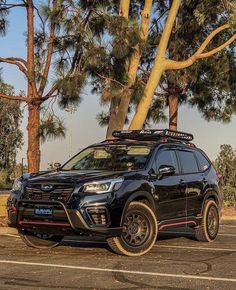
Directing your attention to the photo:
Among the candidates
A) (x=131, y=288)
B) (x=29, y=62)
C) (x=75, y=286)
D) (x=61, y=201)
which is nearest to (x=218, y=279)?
(x=131, y=288)

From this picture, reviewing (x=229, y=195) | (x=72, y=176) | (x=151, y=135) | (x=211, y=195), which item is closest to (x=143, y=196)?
(x=72, y=176)

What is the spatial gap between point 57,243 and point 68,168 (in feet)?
4.20

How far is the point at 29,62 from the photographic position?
13719 mm

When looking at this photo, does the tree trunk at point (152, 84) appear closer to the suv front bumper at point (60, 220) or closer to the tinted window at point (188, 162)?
the tinted window at point (188, 162)

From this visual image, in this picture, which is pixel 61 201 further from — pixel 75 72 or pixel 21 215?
pixel 75 72

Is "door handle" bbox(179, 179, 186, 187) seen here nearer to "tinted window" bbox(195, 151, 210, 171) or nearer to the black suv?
the black suv

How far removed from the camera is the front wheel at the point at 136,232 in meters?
8.95

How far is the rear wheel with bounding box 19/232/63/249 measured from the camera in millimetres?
9938

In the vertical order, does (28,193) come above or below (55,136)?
below

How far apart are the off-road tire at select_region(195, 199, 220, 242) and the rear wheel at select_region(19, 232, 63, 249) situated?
2612 mm

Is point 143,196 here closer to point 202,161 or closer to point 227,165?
point 202,161

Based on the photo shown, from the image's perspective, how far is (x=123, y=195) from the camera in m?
8.91

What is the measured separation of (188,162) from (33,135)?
4.24 metres

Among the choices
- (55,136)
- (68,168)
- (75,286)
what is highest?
(55,136)
